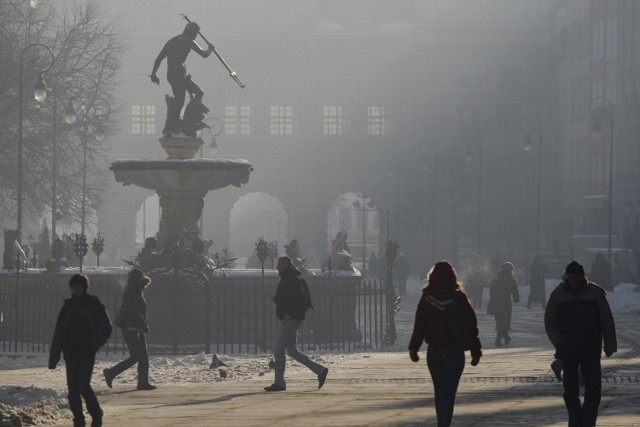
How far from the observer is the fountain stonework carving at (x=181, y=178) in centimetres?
2794

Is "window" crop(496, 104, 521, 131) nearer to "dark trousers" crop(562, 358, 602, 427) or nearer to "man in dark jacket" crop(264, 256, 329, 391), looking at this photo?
"man in dark jacket" crop(264, 256, 329, 391)

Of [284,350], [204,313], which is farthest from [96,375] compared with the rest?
[204,313]

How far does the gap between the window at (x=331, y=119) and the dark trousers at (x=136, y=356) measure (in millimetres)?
78501

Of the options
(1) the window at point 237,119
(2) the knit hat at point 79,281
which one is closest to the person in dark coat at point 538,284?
(2) the knit hat at point 79,281

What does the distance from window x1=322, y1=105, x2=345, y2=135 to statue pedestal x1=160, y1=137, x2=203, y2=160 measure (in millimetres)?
68655

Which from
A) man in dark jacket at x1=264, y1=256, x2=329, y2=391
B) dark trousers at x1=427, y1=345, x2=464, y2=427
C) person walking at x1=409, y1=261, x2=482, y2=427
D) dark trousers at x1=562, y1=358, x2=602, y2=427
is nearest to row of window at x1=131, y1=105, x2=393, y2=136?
man in dark jacket at x1=264, y1=256, x2=329, y2=391

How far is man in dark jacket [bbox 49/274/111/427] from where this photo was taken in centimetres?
1452

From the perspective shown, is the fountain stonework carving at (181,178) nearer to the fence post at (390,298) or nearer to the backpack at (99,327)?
the fence post at (390,298)

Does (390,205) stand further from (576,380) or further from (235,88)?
(576,380)

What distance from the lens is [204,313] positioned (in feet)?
85.9

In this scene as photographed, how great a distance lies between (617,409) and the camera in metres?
16.5

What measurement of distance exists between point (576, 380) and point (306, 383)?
6.37 m

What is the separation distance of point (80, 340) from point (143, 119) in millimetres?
81913

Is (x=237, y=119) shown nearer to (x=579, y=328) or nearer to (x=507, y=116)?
(x=507, y=116)
